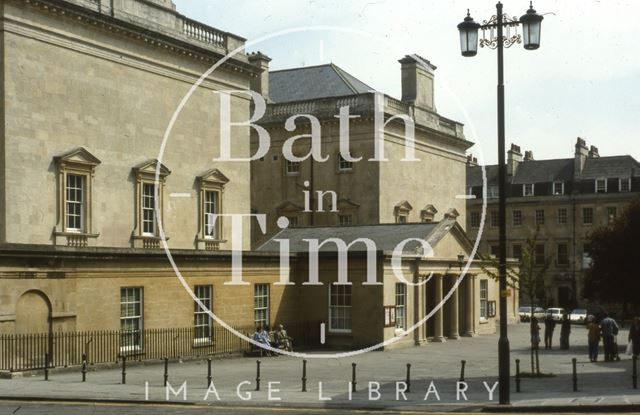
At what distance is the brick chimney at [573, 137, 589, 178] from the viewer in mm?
89250

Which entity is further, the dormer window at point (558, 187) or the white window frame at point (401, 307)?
the dormer window at point (558, 187)

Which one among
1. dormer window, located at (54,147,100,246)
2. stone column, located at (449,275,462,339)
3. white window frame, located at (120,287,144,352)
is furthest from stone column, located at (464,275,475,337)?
white window frame, located at (120,287,144,352)

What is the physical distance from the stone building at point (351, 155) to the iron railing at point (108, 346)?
18967 mm

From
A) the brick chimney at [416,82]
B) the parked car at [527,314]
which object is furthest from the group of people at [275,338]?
the parked car at [527,314]

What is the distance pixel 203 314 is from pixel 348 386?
40.2 ft

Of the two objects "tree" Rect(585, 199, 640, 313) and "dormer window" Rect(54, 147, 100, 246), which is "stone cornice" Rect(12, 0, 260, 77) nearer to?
"dormer window" Rect(54, 147, 100, 246)

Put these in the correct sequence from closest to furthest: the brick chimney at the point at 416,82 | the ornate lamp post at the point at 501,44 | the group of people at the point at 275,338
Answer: the ornate lamp post at the point at 501,44, the group of people at the point at 275,338, the brick chimney at the point at 416,82

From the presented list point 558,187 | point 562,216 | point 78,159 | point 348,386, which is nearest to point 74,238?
point 78,159

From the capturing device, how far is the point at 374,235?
43875 millimetres

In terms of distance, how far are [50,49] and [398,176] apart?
29.0m

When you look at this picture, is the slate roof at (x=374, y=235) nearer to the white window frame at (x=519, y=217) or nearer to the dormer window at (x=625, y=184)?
the dormer window at (x=625, y=184)

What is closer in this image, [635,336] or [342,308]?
[635,336]

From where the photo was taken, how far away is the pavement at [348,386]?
20828 mm

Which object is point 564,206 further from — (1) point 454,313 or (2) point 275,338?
(2) point 275,338
